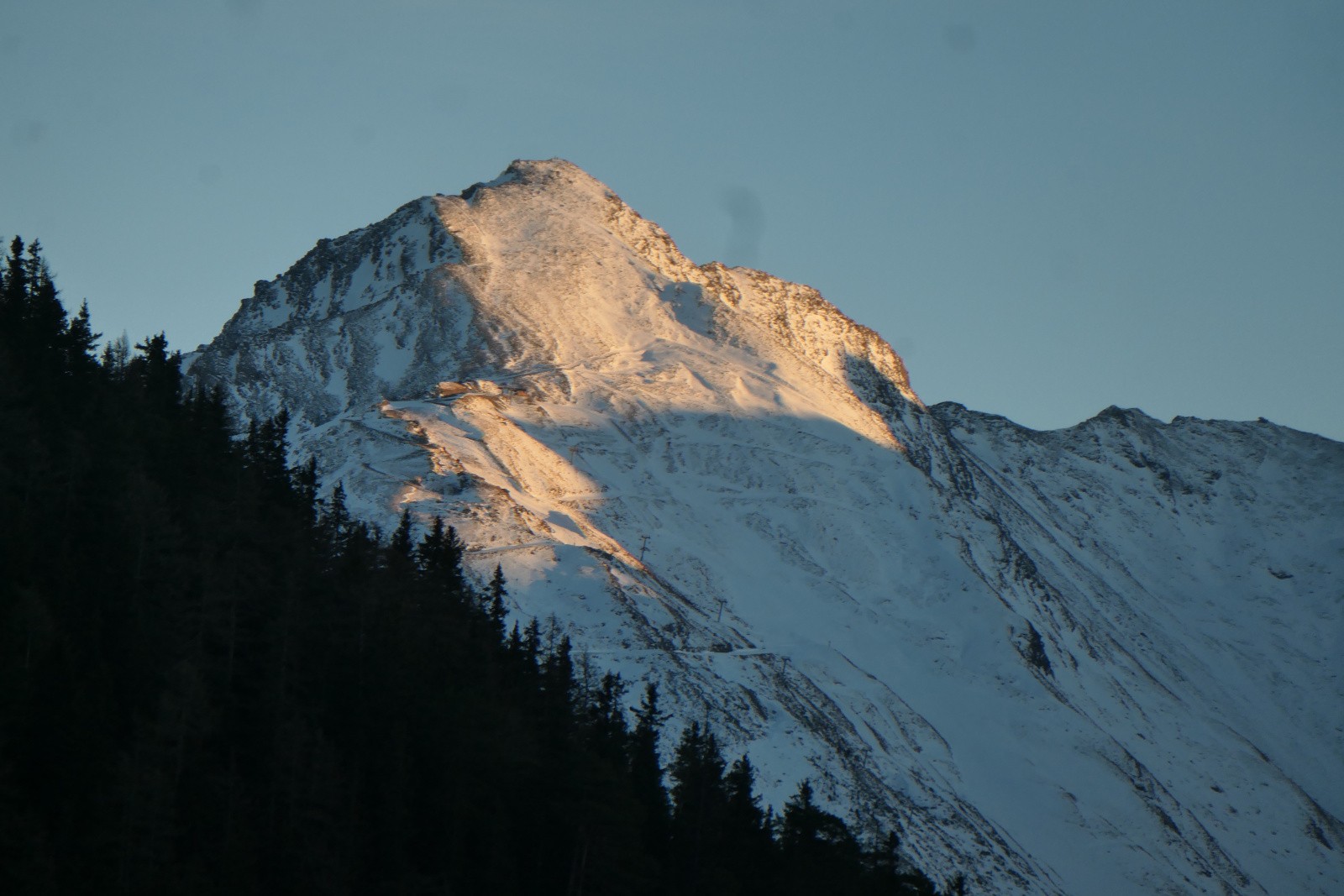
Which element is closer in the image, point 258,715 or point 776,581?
point 258,715

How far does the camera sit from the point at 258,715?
182ft

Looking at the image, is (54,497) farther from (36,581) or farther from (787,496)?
(787,496)

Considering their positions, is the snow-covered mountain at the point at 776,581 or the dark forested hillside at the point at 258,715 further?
the snow-covered mountain at the point at 776,581

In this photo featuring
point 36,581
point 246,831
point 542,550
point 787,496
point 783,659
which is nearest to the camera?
point 246,831

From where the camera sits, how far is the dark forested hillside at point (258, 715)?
45844 mm

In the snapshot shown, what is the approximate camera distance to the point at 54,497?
59.9 m

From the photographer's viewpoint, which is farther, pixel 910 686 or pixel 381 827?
pixel 910 686

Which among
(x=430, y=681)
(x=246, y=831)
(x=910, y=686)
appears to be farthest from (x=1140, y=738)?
(x=246, y=831)

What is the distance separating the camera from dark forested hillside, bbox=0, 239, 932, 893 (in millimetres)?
45844

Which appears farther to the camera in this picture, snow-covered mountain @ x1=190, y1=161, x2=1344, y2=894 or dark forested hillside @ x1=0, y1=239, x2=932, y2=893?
snow-covered mountain @ x1=190, y1=161, x2=1344, y2=894

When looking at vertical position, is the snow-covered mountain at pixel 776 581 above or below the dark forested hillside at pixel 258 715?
above

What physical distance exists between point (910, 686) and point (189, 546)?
10389 centimetres

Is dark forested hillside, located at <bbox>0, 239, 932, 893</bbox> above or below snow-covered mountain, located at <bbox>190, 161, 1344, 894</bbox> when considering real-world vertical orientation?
below

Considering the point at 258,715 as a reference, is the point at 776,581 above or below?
above
